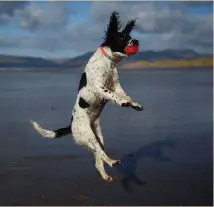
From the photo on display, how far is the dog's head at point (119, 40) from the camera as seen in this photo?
101cm

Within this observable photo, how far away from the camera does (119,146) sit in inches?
48.0

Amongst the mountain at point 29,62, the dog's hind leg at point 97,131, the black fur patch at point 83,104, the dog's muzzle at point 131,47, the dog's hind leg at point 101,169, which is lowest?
the dog's hind leg at point 101,169

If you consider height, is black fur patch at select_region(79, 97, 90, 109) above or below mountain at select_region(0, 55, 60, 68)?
below

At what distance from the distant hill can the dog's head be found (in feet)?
0.58

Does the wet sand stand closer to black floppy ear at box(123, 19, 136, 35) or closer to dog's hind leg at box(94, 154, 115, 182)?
dog's hind leg at box(94, 154, 115, 182)

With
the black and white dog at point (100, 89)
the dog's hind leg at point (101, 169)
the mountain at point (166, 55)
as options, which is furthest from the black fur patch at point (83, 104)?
the mountain at point (166, 55)

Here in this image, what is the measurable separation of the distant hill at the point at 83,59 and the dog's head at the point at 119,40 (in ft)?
0.58

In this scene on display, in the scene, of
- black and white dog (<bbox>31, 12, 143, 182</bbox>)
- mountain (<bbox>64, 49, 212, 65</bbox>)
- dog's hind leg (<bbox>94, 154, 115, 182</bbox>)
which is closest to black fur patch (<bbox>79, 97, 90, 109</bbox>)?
black and white dog (<bbox>31, 12, 143, 182</bbox>)

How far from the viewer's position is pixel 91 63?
1.04 meters

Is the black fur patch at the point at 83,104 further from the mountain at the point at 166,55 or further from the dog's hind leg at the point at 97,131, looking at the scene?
the mountain at the point at 166,55

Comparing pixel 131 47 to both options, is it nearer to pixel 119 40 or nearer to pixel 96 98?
pixel 119 40

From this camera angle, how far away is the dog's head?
1014mm

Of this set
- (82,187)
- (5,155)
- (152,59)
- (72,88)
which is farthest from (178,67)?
(5,155)

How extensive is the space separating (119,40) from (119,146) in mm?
332
